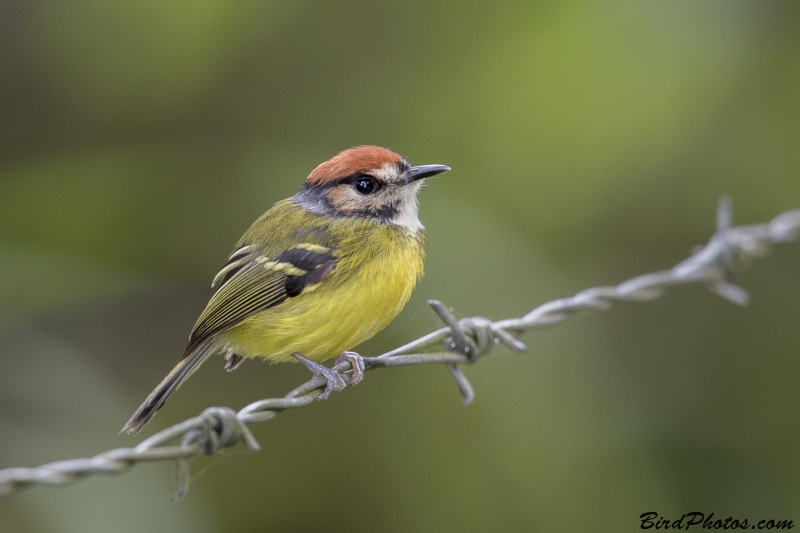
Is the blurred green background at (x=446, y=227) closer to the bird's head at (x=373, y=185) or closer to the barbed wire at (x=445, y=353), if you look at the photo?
the bird's head at (x=373, y=185)

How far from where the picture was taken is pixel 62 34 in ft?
16.1

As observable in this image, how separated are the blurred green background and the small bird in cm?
86

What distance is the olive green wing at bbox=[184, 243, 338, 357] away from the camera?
334 cm

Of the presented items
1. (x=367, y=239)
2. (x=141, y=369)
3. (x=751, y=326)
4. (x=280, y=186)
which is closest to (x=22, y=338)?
(x=141, y=369)

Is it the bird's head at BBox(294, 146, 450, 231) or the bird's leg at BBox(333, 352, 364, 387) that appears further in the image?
the bird's head at BBox(294, 146, 450, 231)

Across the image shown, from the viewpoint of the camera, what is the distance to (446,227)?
181 inches

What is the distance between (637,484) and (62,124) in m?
3.73

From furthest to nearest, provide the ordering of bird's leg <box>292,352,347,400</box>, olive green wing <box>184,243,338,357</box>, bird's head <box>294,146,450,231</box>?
bird's head <box>294,146,450,231</box>, olive green wing <box>184,243,338,357</box>, bird's leg <box>292,352,347,400</box>

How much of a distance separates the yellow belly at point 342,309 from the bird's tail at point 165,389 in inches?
9.0

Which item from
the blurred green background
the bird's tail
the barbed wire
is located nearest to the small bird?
the bird's tail

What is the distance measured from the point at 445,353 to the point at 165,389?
1504 millimetres

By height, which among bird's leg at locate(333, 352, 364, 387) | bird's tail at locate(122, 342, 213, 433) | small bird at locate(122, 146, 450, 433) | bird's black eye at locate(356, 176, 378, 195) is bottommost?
bird's leg at locate(333, 352, 364, 387)

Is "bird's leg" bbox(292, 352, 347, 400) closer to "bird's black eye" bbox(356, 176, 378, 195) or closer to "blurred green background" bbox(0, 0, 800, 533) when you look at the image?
"bird's black eye" bbox(356, 176, 378, 195)

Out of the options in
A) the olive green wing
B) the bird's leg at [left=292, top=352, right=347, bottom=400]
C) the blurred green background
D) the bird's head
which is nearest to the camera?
the bird's leg at [left=292, top=352, right=347, bottom=400]
